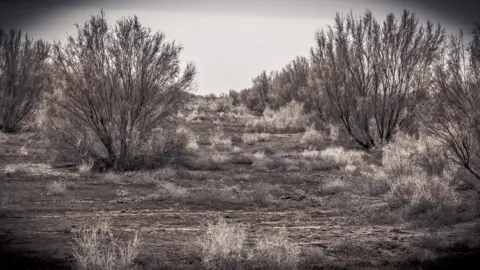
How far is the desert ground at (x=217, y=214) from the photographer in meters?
6.17

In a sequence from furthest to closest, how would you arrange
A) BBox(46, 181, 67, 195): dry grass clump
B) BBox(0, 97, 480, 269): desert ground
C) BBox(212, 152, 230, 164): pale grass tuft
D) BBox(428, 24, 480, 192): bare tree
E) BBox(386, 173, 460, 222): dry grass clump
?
BBox(212, 152, 230, 164): pale grass tuft, BBox(46, 181, 67, 195): dry grass clump, BBox(428, 24, 480, 192): bare tree, BBox(386, 173, 460, 222): dry grass clump, BBox(0, 97, 480, 269): desert ground

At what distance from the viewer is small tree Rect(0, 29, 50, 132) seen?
76.1 feet

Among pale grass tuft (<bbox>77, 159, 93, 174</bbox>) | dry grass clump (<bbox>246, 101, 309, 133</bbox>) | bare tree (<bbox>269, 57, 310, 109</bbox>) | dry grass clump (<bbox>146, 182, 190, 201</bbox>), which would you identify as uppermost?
bare tree (<bbox>269, 57, 310, 109</bbox>)

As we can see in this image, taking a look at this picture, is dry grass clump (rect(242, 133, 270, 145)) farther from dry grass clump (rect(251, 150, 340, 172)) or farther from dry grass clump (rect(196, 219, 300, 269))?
dry grass clump (rect(196, 219, 300, 269))

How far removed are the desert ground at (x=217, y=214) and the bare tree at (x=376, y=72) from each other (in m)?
3.73

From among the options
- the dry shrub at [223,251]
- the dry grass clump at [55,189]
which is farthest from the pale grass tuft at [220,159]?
the dry shrub at [223,251]

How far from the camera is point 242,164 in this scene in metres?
16.5

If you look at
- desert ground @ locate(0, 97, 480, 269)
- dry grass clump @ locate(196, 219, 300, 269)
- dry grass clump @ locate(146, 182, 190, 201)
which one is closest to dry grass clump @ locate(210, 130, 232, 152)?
desert ground @ locate(0, 97, 480, 269)

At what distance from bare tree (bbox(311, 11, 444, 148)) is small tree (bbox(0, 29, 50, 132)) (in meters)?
13.9

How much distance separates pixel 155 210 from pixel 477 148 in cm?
623

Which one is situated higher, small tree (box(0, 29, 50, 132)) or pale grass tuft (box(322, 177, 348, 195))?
small tree (box(0, 29, 50, 132))

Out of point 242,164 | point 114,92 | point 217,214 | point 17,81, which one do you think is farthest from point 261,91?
point 217,214

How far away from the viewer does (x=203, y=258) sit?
589 centimetres

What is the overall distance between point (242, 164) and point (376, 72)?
668cm
